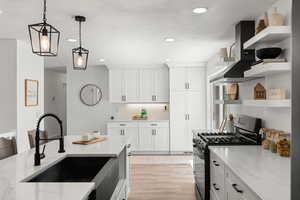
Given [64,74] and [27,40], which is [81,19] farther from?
[64,74]

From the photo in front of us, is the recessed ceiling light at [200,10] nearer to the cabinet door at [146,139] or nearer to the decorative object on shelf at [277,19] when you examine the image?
the decorative object on shelf at [277,19]

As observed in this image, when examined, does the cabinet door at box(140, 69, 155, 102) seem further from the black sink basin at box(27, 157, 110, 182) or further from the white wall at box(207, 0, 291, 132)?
the black sink basin at box(27, 157, 110, 182)

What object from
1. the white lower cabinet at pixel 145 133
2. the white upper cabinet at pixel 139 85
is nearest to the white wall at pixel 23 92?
the white lower cabinet at pixel 145 133

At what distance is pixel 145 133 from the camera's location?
21.8 feet

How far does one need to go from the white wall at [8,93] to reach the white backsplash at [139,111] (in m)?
3.35

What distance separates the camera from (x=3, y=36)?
12.8 ft

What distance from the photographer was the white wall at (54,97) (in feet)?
27.8

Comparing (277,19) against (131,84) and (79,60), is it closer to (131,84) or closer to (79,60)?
(79,60)

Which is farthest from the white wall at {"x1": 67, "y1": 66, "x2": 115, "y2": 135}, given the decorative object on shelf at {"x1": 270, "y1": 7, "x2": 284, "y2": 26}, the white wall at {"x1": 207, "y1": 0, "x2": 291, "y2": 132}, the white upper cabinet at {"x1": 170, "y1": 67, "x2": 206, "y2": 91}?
the decorative object on shelf at {"x1": 270, "y1": 7, "x2": 284, "y2": 26}

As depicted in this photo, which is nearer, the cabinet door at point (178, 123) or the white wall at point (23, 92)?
the white wall at point (23, 92)

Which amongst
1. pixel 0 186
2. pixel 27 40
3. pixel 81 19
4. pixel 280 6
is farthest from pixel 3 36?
A: pixel 280 6

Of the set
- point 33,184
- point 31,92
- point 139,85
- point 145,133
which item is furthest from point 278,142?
point 139,85

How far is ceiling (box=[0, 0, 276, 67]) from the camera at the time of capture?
2570 mm

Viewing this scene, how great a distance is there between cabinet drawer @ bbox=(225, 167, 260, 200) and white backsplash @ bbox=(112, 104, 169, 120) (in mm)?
5192
